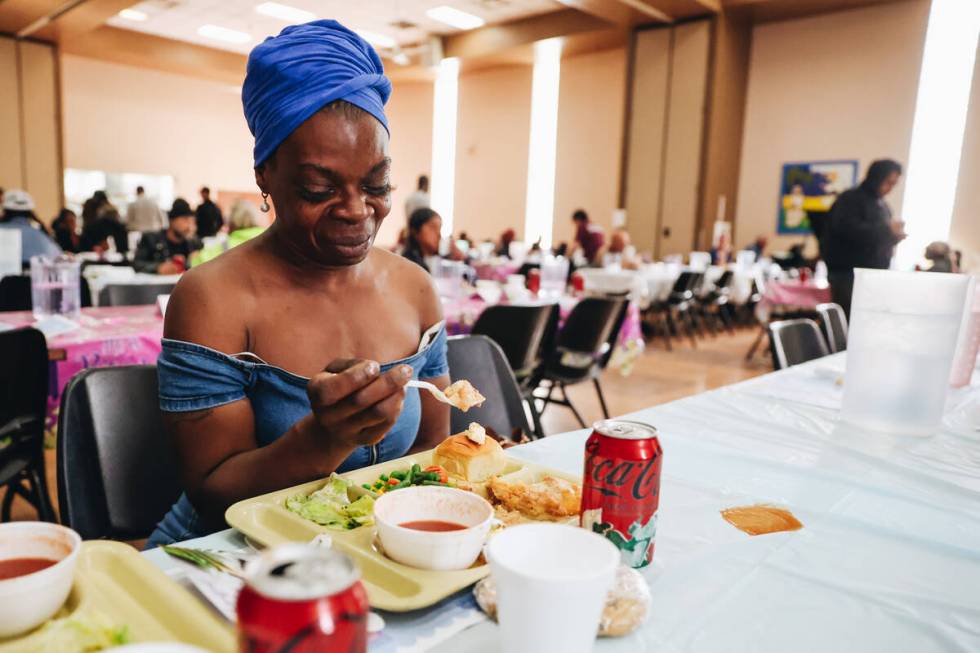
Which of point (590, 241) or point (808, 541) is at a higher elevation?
point (590, 241)

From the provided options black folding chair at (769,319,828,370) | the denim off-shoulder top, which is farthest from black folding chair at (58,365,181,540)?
black folding chair at (769,319,828,370)

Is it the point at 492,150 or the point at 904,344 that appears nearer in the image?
the point at 904,344

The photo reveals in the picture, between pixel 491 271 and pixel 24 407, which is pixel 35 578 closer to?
pixel 24 407

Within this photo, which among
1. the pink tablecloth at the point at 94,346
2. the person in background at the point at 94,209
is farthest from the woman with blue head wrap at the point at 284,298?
the person in background at the point at 94,209

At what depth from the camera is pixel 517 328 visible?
3.16 m

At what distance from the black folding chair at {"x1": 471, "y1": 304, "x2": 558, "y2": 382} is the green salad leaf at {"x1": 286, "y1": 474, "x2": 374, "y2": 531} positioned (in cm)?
207

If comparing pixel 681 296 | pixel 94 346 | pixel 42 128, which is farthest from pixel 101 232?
pixel 681 296

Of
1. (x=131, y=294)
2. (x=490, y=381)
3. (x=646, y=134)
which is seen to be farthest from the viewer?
(x=646, y=134)

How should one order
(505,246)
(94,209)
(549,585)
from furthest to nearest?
(505,246) < (94,209) < (549,585)

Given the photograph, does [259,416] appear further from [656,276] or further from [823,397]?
[656,276]

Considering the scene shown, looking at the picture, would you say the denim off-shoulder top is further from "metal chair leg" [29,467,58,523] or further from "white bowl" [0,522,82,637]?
"metal chair leg" [29,467,58,523]

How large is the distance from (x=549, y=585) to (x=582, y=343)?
10.7 ft

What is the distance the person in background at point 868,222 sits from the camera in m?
5.26

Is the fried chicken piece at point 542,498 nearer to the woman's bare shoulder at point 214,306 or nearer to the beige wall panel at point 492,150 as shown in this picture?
the woman's bare shoulder at point 214,306
